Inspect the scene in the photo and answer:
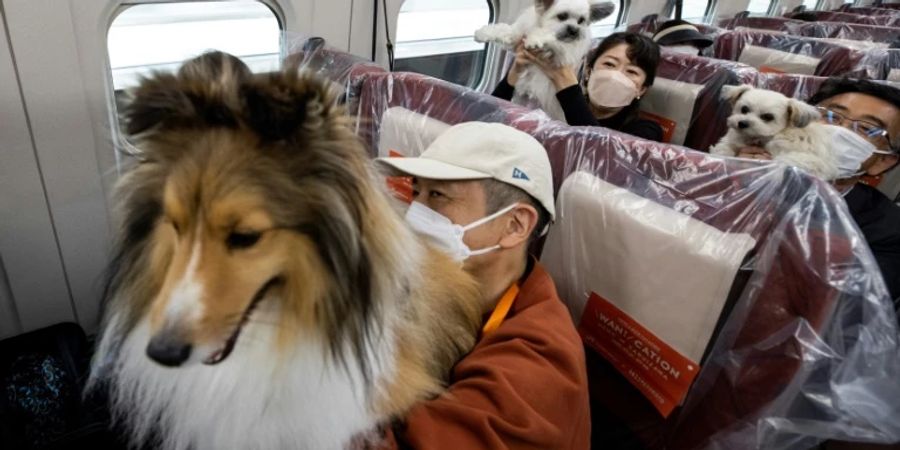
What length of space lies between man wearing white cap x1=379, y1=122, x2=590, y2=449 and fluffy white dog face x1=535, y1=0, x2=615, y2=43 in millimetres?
1641

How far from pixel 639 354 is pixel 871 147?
1531mm

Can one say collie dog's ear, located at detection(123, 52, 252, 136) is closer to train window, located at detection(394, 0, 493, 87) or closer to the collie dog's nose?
the collie dog's nose

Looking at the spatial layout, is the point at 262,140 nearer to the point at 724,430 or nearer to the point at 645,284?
the point at 645,284

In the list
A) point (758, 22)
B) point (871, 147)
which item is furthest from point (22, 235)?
point (758, 22)

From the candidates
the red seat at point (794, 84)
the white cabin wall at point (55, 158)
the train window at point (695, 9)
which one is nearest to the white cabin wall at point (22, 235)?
the white cabin wall at point (55, 158)

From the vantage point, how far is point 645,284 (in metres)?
1.29

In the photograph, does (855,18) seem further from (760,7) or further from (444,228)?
(444,228)

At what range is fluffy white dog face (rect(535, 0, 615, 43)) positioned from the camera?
279cm

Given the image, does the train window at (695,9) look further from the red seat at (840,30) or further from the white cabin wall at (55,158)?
the white cabin wall at (55,158)

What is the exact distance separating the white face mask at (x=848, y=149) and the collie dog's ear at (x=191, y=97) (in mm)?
2267

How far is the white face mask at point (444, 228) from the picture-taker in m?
1.32

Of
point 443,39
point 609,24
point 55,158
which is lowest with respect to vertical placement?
point 55,158

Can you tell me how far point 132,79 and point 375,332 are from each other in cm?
60

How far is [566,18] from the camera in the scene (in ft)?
9.25
